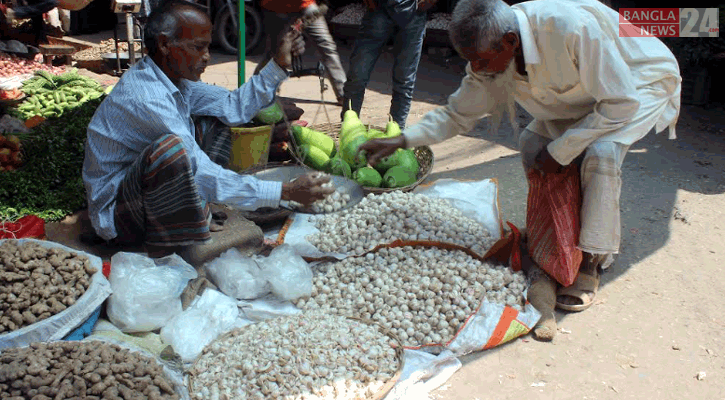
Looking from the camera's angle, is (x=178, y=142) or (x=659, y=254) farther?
(x=659, y=254)

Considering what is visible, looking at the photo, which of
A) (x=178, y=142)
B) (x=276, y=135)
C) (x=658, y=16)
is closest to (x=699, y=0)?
(x=658, y=16)

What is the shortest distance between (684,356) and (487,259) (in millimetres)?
832

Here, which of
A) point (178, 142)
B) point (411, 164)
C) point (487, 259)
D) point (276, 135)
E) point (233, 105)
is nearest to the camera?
point (178, 142)

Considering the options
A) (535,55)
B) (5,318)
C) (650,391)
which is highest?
(535,55)

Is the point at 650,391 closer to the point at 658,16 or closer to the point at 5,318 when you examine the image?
the point at 5,318

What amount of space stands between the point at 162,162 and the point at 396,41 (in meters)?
2.34

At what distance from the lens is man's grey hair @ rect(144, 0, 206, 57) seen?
246 cm

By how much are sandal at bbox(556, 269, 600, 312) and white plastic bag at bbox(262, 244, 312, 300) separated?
105 cm

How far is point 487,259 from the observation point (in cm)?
288

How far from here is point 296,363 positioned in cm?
215

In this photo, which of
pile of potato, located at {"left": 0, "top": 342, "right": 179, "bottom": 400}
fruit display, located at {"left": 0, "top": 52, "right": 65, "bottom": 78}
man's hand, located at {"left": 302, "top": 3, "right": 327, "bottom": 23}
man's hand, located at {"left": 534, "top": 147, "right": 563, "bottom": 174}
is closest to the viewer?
pile of potato, located at {"left": 0, "top": 342, "right": 179, "bottom": 400}

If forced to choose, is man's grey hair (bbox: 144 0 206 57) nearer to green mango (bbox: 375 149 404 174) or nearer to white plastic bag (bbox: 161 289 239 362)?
white plastic bag (bbox: 161 289 239 362)

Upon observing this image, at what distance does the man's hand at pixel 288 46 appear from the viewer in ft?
9.56

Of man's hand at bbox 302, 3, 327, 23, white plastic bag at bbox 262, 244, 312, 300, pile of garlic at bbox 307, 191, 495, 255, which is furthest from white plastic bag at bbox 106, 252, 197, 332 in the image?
man's hand at bbox 302, 3, 327, 23
